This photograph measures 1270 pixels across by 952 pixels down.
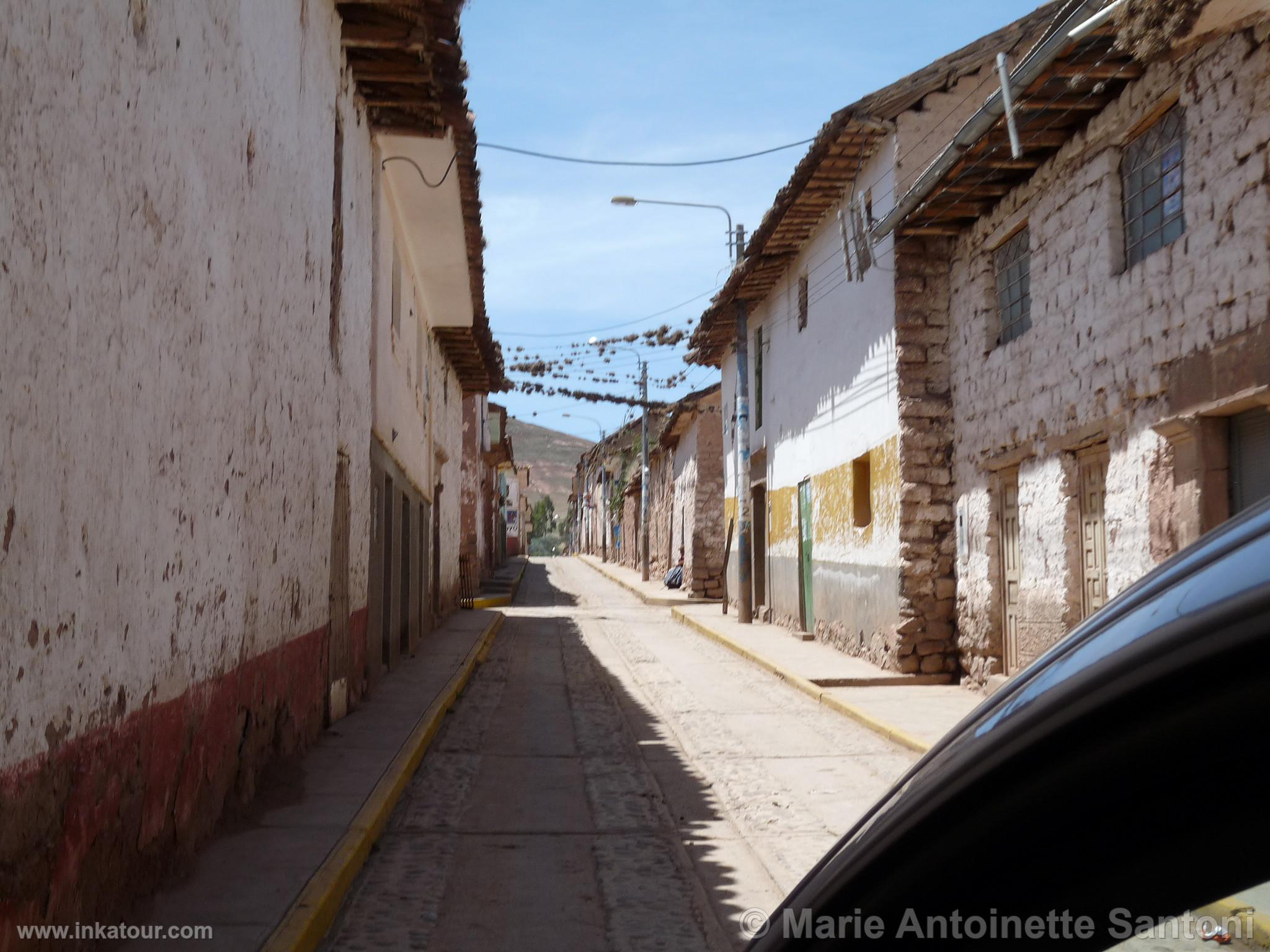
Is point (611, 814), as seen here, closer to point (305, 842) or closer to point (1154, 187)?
point (305, 842)

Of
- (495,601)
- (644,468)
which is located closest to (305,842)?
(495,601)

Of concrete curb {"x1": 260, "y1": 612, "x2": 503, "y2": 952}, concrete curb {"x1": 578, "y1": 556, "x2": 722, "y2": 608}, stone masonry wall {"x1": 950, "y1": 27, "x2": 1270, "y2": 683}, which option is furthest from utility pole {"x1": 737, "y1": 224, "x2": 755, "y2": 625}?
concrete curb {"x1": 260, "y1": 612, "x2": 503, "y2": 952}

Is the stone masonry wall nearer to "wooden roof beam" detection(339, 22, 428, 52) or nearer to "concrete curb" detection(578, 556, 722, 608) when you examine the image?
"wooden roof beam" detection(339, 22, 428, 52)

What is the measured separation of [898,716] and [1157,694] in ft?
32.0

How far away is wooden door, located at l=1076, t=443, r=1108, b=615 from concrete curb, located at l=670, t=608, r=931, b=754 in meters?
1.75

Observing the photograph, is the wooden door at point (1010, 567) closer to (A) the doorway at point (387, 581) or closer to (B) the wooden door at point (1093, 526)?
(B) the wooden door at point (1093, 526)

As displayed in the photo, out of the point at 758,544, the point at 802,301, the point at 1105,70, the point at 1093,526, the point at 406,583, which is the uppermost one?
the point at 802,301

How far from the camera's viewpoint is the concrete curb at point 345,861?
4.57 meters

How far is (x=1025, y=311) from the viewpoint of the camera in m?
10.7

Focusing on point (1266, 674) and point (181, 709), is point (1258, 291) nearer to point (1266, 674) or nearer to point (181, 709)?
point (181, 709)

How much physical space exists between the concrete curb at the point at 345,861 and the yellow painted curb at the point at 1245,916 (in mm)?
3444

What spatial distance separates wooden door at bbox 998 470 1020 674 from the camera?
11.0 m

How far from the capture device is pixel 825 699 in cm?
1166

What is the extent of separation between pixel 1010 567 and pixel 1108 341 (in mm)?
3010
